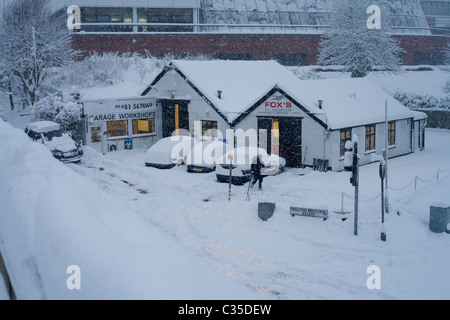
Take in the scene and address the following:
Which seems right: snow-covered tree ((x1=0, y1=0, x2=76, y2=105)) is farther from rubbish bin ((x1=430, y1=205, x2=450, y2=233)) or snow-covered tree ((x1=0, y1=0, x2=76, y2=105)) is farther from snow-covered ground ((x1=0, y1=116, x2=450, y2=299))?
rubbish bin ((x1=430, y1=205, x2=450, y2=233))

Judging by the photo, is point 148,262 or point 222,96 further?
point 222,96

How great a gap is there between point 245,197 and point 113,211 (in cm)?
1384

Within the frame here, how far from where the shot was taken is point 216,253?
1356 cm

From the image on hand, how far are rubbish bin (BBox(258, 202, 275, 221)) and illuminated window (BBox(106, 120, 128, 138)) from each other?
1537 centimetres

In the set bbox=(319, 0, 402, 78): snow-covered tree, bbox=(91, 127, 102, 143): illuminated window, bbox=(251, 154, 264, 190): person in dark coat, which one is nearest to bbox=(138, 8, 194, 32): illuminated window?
bbox=(319, 0, 402, 78): snow-covered tree

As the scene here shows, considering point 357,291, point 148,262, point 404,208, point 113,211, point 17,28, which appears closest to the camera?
point 148,262

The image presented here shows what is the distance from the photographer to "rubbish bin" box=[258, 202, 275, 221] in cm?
1625

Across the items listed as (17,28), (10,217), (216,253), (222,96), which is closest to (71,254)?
(10,217)

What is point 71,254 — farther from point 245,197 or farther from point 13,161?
point 245,197

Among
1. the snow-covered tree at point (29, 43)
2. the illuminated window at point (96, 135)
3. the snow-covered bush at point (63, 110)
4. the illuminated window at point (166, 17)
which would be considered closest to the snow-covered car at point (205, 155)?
the illuminated window at point (96, 135)

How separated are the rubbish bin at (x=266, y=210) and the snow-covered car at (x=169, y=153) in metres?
9.10

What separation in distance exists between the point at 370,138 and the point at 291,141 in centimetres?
412

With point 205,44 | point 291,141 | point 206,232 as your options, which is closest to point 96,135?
point 291,141

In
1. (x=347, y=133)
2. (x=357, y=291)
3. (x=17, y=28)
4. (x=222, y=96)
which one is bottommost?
(x=357, y=291)
